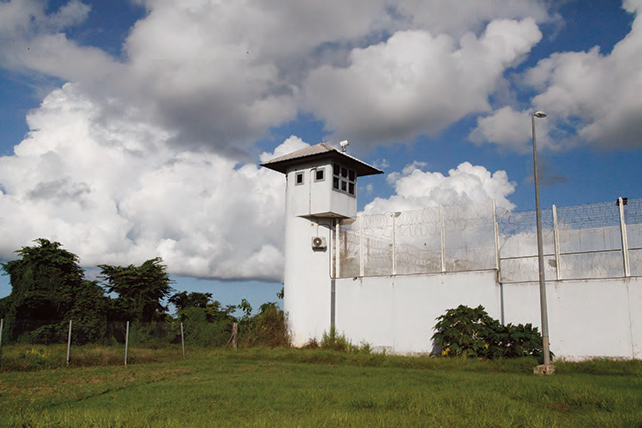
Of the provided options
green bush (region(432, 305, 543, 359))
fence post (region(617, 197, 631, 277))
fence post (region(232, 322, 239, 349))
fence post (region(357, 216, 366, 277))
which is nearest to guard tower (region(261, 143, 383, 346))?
fence post (region(357, 216, 366, 277))

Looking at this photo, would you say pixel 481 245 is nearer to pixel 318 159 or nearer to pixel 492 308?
pixel 492 308

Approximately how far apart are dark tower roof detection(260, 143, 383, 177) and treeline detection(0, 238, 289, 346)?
688 centimetres

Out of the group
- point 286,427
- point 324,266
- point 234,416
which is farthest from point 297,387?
point 324,266

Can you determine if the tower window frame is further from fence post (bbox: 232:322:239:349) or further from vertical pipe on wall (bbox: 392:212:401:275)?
fence post (bbox: 232:322:239:349)

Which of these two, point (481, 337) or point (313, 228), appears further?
point (313, 228)

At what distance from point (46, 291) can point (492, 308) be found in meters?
18.6

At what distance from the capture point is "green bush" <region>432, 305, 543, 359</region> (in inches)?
663

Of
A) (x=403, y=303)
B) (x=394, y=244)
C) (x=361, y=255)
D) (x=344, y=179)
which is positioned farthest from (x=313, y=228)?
(x=403, y=303)

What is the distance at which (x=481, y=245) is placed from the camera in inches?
786

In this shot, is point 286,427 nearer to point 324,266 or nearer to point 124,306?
point 324,266

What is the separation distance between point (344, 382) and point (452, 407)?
4.32 meters

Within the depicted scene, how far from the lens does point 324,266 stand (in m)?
24.0

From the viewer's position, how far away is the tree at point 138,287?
83.2 feet

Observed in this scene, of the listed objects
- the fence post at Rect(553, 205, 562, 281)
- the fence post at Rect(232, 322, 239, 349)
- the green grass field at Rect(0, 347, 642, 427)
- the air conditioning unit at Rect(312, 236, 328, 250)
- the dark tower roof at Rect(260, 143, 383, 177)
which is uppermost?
the dark tower roof at Rect(260, 143, 383, 177)
